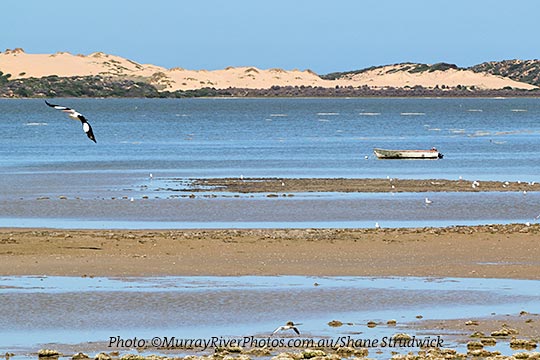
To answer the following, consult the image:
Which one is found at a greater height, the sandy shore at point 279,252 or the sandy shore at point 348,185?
the sandy shore at point 279,252

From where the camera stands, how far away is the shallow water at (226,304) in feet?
50.1

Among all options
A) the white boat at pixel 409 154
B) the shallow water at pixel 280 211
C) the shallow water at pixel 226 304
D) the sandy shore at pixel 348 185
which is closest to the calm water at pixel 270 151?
the white boat at pixel 409 154

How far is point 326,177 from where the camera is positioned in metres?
40.9

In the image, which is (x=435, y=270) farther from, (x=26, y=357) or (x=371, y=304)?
(x=26, y=357)

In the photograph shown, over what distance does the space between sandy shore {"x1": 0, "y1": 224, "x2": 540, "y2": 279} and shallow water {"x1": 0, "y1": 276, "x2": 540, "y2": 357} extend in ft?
2.63

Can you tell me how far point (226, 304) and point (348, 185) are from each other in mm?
20292

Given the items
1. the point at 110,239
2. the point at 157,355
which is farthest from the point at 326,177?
the point at 157,355

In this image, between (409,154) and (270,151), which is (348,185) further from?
(270,151)

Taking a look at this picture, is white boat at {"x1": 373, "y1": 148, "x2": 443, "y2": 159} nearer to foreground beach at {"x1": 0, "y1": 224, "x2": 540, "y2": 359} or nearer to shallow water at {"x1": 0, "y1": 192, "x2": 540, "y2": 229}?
shallow water at {"x1": 0, "y1": 192, "x2": 540, "y2": 229}

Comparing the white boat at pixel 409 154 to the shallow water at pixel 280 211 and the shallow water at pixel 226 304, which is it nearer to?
the shallow water at pixel 280 211

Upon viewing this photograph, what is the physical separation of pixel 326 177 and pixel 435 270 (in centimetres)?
2084

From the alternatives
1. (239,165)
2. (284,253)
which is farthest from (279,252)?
(239,165)

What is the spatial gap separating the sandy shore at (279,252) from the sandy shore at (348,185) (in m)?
10.1

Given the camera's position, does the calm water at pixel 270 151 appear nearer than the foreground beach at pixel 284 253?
No
